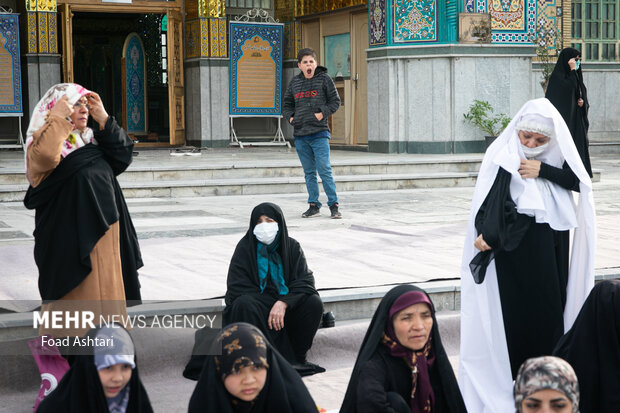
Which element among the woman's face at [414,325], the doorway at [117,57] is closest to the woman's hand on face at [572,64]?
the woman's face at [414,325]

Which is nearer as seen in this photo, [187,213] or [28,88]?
[187,213]

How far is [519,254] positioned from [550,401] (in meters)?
1.67

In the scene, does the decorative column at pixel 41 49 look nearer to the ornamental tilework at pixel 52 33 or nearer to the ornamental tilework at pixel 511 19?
the ornamental tilework at pixel 52 33

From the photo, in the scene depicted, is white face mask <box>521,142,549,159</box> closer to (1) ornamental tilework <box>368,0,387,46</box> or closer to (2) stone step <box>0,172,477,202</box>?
(2) stone step <box>0,172,477,202</box>

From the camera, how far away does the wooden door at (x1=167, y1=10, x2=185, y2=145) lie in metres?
15.9

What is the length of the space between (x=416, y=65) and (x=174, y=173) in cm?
462

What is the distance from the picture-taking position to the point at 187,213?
9141 mm

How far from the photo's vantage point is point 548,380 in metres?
2.72

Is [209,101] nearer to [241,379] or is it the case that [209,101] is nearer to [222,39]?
A: [222,39]

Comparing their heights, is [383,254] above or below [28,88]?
below

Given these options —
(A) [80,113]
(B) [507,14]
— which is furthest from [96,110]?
(B) [507,14]

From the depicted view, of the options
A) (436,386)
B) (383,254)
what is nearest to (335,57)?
(383,254)

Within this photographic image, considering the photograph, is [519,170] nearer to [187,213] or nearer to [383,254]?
[383,254]

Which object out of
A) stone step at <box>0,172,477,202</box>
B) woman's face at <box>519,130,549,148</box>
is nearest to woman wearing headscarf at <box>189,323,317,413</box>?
woman's face at <box>519,130,549,148</box>
